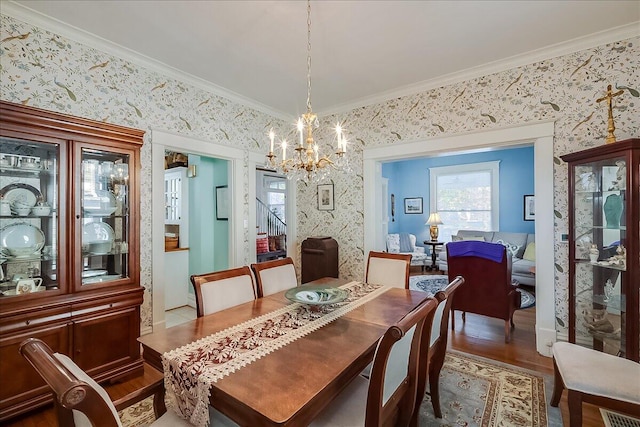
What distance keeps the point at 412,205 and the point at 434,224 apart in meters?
0.96

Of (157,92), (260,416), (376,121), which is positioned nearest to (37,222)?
(157,92)

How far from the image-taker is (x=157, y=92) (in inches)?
117

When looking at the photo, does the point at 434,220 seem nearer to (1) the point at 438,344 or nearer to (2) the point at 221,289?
(1) the point at 438,344

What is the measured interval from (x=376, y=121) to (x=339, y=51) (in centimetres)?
130

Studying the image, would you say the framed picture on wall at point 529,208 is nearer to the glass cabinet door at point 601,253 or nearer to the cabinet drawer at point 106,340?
the glass cabinet door at point 601,253

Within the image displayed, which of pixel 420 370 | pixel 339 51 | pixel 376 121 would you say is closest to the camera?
pixel 420 370

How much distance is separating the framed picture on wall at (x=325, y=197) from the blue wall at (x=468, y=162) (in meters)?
3.32

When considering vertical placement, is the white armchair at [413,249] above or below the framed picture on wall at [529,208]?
below

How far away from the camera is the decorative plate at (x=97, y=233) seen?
2322mm

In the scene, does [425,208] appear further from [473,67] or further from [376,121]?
[473,67]

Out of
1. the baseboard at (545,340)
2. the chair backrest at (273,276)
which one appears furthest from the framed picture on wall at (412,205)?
the chair backrest at (273,276)

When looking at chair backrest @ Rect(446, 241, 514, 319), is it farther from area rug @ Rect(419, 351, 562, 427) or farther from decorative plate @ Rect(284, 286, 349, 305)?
decorative plate @ Rect(284, 286, 349, 305)

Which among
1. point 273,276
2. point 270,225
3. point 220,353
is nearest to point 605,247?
point 273,276

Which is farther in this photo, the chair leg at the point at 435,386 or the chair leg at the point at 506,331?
the chair leg at the point at 506,331
